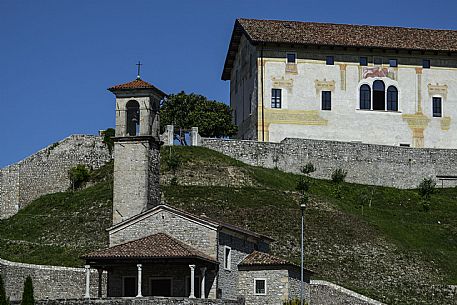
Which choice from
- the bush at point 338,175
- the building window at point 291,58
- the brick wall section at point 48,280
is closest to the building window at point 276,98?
the building window at point 291,58

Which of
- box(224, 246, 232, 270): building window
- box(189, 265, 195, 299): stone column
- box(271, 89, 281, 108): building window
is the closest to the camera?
box(189, 265, 195, 299): stone column

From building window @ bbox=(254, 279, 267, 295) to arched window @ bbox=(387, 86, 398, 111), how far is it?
40533mm

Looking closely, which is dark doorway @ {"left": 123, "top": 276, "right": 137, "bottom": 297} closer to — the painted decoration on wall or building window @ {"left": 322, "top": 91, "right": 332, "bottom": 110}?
building window @ {"left": 322, "top": 91, "right": 332, "bottom": 110}

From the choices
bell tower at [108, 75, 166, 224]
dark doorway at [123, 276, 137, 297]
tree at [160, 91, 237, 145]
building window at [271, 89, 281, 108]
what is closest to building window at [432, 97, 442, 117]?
building window at [271, 89, 281, 108]

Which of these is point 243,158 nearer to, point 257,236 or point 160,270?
point 257,236

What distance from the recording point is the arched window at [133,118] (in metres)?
67.1

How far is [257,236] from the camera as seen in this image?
6353 centimetres

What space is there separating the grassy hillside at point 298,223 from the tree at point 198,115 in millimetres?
9792

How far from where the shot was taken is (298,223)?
76312 mm

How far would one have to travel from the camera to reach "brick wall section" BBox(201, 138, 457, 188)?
89.3 metres

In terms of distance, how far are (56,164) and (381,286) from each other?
29800 mm

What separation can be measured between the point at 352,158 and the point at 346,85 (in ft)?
27.7

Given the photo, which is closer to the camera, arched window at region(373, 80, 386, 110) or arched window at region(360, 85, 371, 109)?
arched window at region(360, 85, 371, 109)

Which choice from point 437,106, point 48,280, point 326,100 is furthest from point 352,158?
point 48,280
